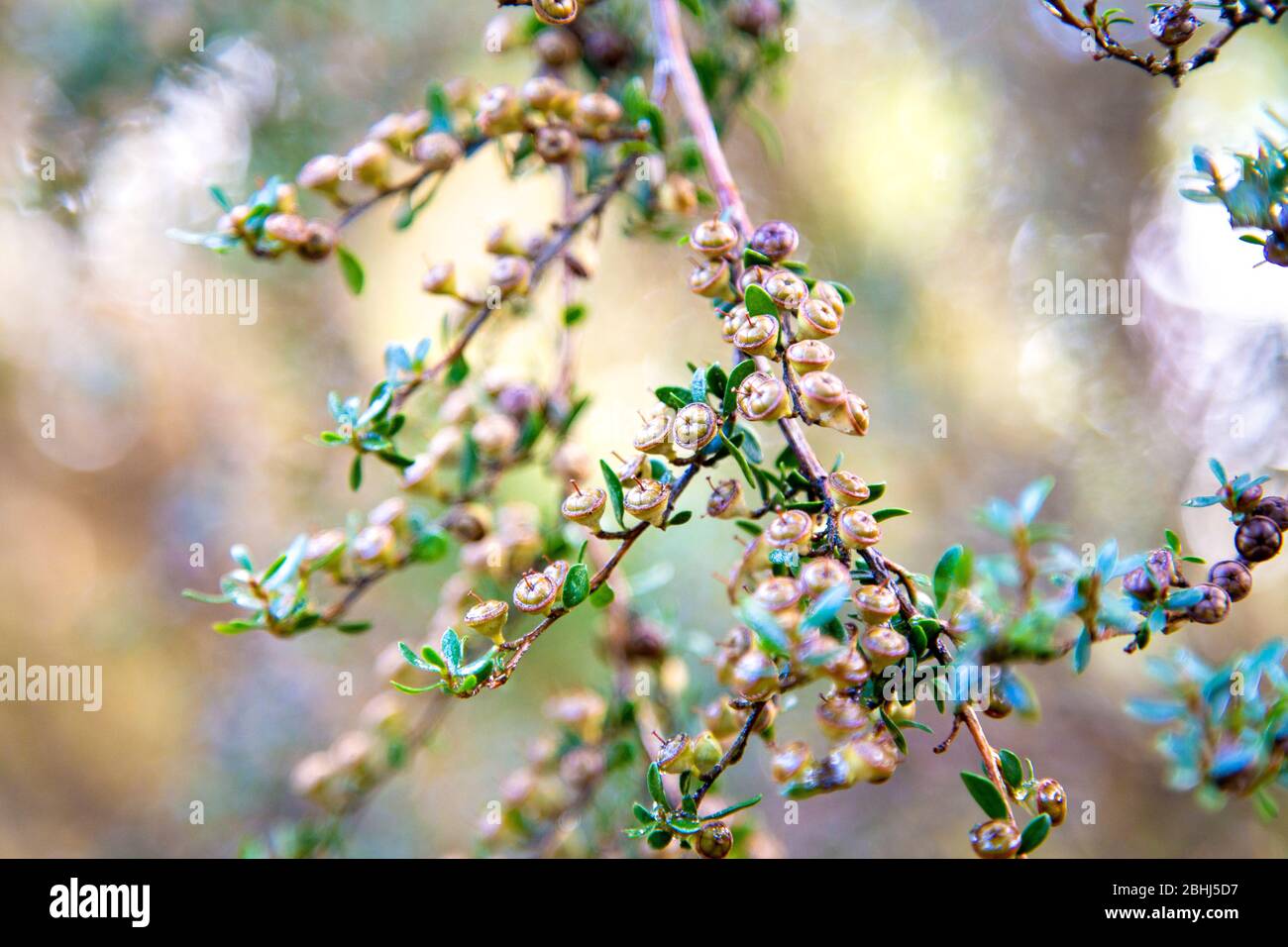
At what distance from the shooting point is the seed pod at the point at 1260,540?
670 mm

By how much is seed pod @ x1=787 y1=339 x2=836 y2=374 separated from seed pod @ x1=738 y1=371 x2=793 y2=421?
0.10 feet

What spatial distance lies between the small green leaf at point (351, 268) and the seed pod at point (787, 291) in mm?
525

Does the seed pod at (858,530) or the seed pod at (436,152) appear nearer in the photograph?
the seed pod at (858,530)

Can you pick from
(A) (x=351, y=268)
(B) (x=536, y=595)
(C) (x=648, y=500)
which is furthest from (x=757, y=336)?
(A) (x=351, y=268)

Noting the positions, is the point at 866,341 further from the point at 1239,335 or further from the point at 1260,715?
the point at 1260,715

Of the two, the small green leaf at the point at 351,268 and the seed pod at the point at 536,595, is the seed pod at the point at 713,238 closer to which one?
the seed pod at the point at 536,595

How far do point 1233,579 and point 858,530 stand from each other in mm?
338

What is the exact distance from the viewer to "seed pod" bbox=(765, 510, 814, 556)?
1.98 feet

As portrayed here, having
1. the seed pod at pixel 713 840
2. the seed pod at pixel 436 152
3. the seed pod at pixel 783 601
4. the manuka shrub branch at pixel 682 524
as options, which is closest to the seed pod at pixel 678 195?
the manuka shrub branch at pixel 682 524

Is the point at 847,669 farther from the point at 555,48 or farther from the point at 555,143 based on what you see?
the point at 555,48

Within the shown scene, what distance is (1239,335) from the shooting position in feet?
6.26

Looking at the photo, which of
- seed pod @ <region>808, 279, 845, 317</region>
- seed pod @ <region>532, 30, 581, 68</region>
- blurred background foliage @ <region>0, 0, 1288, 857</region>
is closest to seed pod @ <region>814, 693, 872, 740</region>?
seed pod @ <region>808, 279, 845, 317</region>

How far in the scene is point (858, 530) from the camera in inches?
22.7
